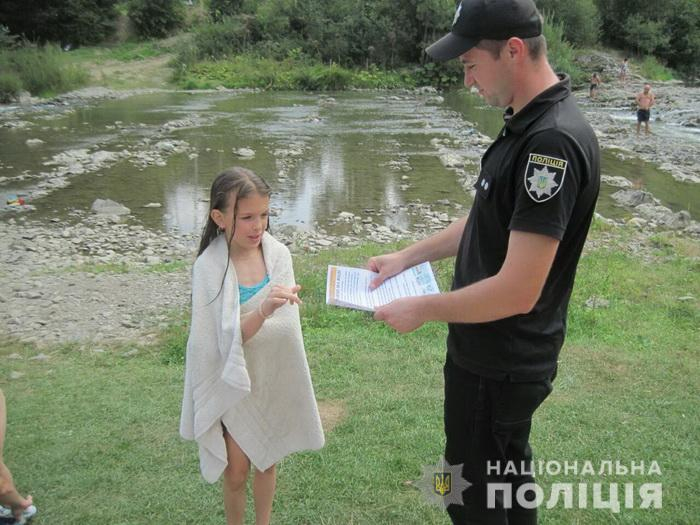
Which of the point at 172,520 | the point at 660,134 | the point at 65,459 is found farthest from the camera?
the point at 660,134

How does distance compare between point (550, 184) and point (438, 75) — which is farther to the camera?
point (438, 75)

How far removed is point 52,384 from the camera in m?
4.39

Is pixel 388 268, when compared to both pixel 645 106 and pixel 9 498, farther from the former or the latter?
pixel 645 106

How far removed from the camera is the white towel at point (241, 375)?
8.18ft

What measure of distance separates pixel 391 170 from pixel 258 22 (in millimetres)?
32007

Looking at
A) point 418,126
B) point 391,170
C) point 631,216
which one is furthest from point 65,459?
point 418,126

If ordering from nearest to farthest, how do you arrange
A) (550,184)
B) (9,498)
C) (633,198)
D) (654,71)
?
(550,184)
(9,498)
(633,198)
(654,71)

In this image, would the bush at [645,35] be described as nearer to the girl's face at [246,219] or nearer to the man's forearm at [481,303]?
the girl's face at [246,219]

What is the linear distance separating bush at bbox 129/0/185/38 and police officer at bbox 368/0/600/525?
46.9 meters

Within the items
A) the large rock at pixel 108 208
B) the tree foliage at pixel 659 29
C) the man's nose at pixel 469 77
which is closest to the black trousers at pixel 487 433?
the man's nose at pixel 469 77

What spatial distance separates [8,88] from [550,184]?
27176 millimetres

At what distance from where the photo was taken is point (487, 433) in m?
2.21

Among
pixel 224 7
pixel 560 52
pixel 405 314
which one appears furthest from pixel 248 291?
pixel 224 7

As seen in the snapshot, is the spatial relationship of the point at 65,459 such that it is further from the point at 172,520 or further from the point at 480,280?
the point at 480,280
